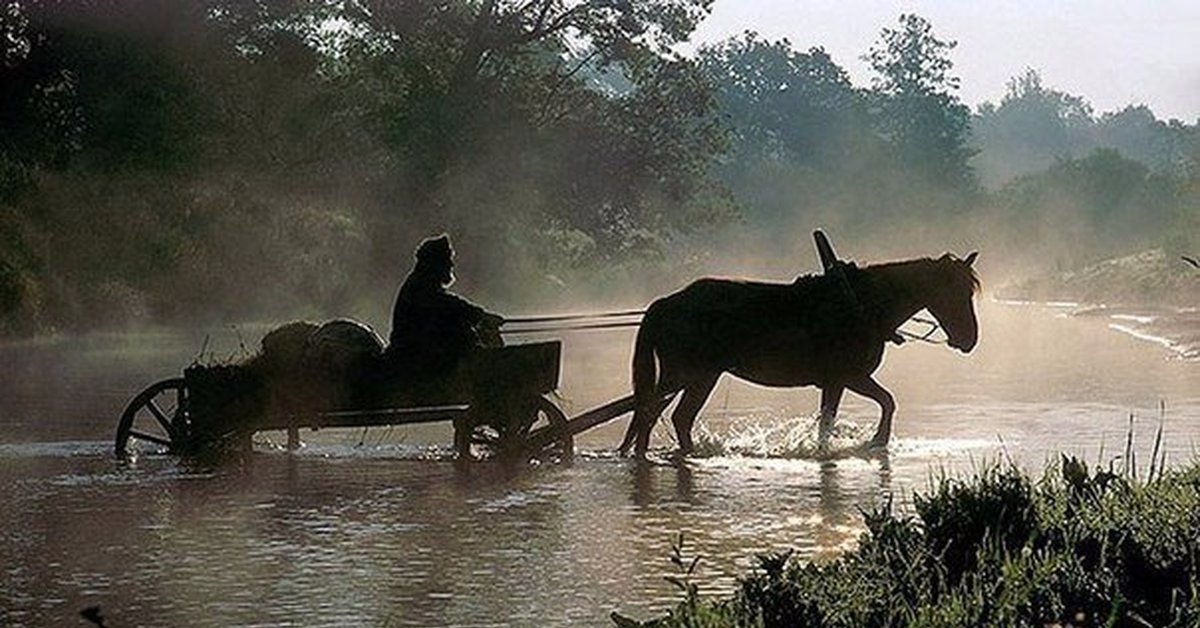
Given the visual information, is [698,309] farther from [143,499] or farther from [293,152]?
[293,152]

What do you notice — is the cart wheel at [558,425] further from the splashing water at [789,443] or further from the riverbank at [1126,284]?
the riverbank at [1126,284]

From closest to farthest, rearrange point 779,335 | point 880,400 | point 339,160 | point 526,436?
point 526,436 → point 779,335 → point 880,400 → point 339,160

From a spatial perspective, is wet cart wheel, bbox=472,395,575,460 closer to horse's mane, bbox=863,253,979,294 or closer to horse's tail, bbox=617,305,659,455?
horse's tail, bbox=617,305,659,455

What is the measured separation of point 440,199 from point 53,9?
14.8m

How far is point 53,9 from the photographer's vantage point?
50531 mm

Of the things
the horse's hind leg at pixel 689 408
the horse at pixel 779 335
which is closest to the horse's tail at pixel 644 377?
the horse at pixel 779 335

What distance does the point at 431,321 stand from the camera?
61.3 feet

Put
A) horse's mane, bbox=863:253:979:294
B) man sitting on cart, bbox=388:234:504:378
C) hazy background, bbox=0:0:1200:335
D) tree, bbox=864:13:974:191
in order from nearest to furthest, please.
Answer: man sitting on cart, bbox=388:234:504:378, horse's mane, bbox=863:253:979:294, hazy background, bbox=0:0:1200:335, tree, bbox=864:13:974:191

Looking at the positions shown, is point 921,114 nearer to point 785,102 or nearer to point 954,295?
point 785,102

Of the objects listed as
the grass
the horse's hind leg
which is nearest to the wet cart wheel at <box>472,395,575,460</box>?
the horse's hind leg

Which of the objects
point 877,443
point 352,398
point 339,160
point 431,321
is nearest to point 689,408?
point 877,443

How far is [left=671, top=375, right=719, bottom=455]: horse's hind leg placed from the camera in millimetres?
19855

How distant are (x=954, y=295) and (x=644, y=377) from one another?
3.22m

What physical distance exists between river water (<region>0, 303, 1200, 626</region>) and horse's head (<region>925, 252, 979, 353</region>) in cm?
127
